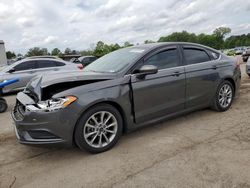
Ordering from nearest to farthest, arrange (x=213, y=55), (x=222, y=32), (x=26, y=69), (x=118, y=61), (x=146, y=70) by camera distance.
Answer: (x=146, y=70), (x=118, y=61), (x=213, y=55), (x=26, y=69), (x=222, y=32)

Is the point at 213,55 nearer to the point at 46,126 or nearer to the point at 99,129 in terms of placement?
the point at 99,129

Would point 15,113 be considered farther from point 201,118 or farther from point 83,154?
point 201,118

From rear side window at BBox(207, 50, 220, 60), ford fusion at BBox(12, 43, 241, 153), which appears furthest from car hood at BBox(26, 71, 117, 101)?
rear side window at BBox(207, 50, 220, 60)

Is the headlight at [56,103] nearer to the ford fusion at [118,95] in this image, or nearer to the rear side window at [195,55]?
the ford fusion at [118,95]

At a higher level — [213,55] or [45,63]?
[45,63]

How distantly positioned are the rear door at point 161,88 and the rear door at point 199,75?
189mm

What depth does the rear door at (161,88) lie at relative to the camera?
3766 mm

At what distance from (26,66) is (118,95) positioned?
6816 mm

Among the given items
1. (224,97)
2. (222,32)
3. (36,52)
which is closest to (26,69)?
(224,97)

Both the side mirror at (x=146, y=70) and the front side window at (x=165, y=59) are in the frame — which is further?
the front side window at (x=165, y=59)

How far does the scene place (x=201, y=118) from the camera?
4.75 meters

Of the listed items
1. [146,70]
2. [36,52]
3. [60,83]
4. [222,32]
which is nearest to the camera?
[60,83]

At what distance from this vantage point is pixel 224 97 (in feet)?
16.7

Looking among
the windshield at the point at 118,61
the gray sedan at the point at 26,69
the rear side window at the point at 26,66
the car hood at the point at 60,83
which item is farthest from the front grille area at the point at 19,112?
the rear side window at the point at 26,66
